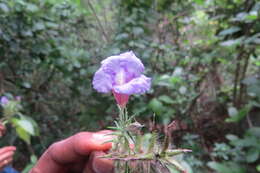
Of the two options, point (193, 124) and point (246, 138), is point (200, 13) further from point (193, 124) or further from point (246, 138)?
point (246, 138)

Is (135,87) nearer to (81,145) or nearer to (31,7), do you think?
(81,145)

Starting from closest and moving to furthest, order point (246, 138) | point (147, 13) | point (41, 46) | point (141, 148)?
point (141, 148) < point (246, 138) < point (41, 46) < point (147, 13)

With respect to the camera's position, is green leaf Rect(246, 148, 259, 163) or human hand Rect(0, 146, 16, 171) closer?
human hand Rect(0, 146, 16, 171)

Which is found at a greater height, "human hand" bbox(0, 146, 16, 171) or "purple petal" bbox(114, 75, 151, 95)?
"purple petal" bbox(114, 75, 151, 95)

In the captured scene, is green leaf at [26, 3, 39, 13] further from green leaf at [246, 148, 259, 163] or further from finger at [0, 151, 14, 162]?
green leaf at [246, 148, 259, 163]

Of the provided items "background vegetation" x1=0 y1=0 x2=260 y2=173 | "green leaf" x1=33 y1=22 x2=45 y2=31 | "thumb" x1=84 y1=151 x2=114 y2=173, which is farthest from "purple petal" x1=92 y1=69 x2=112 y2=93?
"green leaf" x1=33 y1=22 x2=45 y2=31

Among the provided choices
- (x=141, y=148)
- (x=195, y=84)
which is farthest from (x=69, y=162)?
(x=195, y=84)

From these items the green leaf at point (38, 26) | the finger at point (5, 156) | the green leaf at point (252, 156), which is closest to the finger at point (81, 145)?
the finger at point (5, 156)

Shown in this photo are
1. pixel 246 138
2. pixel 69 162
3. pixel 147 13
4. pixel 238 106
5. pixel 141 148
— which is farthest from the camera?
pixel 238 106
